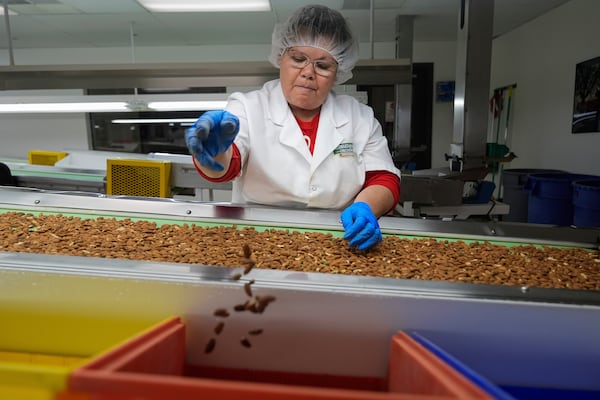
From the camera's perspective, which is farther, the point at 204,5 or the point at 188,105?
the point at 204,5

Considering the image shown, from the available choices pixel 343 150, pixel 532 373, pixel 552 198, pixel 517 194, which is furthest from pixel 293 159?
pixel 517 194

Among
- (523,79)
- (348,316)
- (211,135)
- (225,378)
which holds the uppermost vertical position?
(523,79)

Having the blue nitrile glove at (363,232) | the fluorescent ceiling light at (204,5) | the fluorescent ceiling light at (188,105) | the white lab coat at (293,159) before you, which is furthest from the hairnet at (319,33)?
the fluorescent ceiling light at (204,5)

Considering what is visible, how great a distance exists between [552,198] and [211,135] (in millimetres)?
3589

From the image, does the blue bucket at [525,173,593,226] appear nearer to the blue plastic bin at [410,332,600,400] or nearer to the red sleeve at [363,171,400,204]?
the red sleeve at [363,171,400,204]

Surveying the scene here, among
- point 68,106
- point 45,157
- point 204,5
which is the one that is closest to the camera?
point 68,106

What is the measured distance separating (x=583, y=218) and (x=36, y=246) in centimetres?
370

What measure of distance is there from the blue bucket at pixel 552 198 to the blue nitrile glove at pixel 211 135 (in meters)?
3.52

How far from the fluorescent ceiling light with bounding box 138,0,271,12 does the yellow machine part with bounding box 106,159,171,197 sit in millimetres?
2168

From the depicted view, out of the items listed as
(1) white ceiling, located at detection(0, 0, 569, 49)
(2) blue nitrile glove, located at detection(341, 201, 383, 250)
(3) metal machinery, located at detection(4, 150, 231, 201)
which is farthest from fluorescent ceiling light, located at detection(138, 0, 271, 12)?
(2) blue nitrile glove, located at detection(341, 201, 383, 250)

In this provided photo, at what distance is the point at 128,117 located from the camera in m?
6.86

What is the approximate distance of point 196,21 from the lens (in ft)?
16.0

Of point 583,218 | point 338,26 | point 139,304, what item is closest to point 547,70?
point 583,218

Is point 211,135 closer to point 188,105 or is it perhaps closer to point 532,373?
point 532,373
